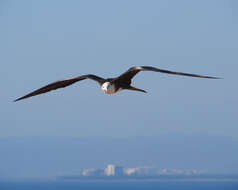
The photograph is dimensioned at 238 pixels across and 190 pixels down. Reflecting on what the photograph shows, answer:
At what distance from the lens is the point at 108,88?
1198 inches

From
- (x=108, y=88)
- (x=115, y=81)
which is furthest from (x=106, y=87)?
→ (x=115, y=81)

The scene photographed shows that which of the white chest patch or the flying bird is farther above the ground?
the flying bird

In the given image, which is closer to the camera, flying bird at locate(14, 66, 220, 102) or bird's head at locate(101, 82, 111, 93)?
flying bird at locate(14, 66, 220, 102)

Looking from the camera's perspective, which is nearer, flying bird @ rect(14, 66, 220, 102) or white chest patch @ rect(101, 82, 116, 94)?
flying bird @ rect(14, 66, 220, 102)

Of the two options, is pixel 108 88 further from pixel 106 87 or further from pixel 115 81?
pixel 115 81

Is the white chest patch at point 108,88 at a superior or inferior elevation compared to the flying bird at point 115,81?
inferior

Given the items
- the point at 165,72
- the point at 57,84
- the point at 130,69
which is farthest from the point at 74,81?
the point at 165,72

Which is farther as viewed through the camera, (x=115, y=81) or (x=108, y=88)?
(x=115, y=81)

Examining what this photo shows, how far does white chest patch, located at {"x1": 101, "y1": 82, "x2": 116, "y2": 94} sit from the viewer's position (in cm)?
3041

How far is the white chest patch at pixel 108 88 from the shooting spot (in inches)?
1197

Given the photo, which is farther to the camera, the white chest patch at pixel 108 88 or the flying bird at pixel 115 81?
the white chest patch at pixel 108 88

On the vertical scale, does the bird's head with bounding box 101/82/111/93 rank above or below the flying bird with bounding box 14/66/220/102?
below

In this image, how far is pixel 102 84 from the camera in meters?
31.0

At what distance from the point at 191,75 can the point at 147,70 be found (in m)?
2.03
